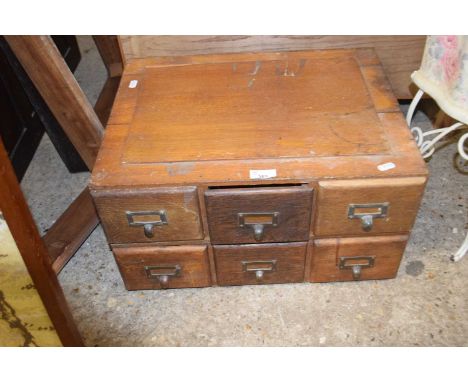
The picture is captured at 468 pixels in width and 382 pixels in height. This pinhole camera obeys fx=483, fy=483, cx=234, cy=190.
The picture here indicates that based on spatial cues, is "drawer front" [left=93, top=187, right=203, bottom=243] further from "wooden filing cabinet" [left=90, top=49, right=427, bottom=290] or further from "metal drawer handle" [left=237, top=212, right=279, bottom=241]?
"metal drawer handle" [left=237, top=212, right=279, bottom=241]

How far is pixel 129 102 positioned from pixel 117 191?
32 centimetres

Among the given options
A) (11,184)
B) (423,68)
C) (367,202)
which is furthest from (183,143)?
(423,68)

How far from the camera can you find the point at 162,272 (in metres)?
1.37

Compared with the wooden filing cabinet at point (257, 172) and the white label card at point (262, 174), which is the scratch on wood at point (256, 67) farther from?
the white label card at point (262, 174)

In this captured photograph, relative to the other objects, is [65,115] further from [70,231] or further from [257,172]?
[257,172]

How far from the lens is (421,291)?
56.2 inches

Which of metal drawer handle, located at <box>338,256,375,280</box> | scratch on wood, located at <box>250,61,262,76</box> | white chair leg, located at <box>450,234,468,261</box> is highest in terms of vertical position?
scratch on wood, located at <box>250,61,262,76</box>

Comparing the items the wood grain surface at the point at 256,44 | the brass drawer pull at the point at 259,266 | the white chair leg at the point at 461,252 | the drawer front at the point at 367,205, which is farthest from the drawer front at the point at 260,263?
the wood grain surface at the point at 256,44

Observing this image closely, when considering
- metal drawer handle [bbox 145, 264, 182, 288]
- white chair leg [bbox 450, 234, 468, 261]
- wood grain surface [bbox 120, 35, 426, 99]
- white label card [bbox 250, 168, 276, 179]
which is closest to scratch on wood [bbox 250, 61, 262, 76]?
wood grain surface [bbox 120, 35, 426, 99]

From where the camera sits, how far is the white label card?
1139 mm

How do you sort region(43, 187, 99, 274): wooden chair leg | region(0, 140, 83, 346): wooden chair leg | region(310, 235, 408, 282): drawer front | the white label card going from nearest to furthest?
region(0, 140, 83, 346): wooden chair leg → the white label card → region(310, 235, 408, 282): drawer front → region(43, 187, 99, 274): wooden chair leg

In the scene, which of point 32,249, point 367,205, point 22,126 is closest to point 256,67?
point 367,205

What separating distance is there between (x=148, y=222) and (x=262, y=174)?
1.04ft

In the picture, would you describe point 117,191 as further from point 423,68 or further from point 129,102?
point 423,68
